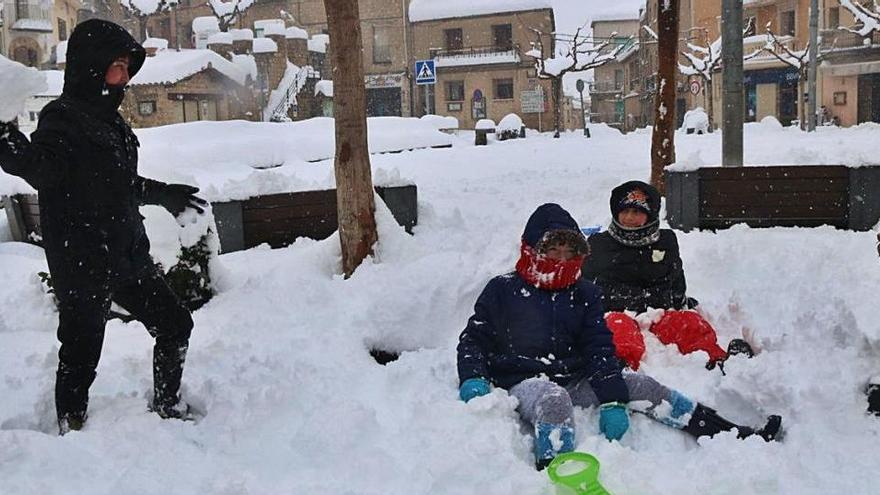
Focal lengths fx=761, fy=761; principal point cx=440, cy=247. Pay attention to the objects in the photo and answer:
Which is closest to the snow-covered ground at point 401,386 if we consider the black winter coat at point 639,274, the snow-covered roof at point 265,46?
the black winter coat at point 639,274

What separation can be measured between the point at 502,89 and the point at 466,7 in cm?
500

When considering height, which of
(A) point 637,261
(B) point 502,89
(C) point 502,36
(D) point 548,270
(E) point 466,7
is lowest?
(A) point 637,261

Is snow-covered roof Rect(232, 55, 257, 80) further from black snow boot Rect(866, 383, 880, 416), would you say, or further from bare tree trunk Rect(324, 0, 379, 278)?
black snow boot Rect(866, 383, 880, 416)

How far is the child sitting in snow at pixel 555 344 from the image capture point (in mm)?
3566

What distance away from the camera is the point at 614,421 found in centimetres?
347

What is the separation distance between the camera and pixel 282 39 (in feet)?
108

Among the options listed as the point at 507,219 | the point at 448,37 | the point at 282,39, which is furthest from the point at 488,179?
the point at 448,37

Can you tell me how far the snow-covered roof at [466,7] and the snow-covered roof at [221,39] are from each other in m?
13.8

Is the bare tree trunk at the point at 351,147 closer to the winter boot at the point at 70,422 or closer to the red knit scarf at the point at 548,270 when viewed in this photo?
the red knit scarf at the point at 548,270

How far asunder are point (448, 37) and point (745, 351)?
4009 centimetres

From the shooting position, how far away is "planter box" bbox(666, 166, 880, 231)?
6.99m

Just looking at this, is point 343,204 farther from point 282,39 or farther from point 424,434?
point 282,39

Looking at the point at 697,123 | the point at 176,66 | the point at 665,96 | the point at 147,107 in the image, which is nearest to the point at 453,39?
the point at 697,123

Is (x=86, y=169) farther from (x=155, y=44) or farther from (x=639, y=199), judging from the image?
(x=155, y=44)
